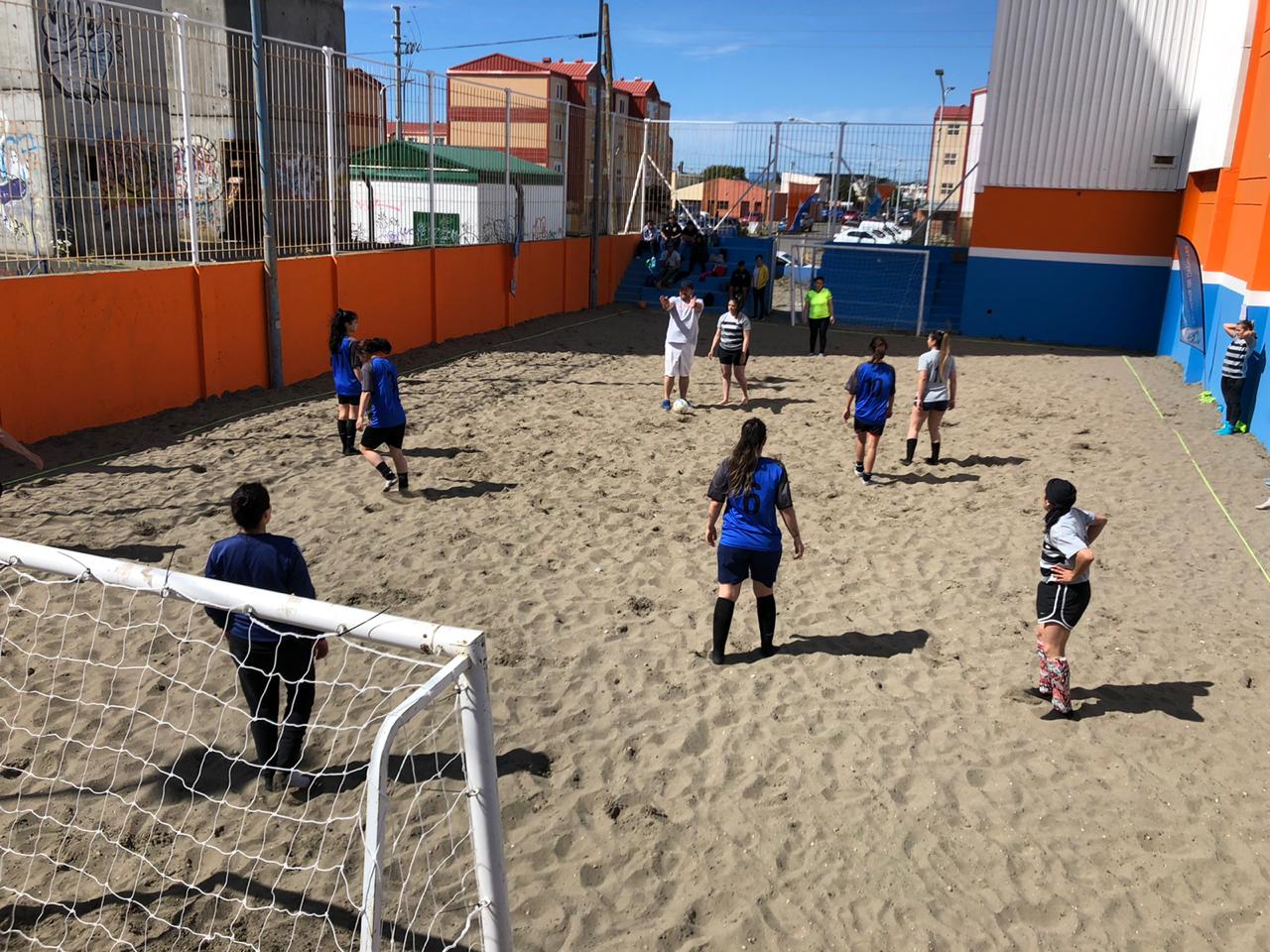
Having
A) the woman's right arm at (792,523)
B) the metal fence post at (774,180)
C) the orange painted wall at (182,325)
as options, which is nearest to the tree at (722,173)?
the metal fence post at (774,180)

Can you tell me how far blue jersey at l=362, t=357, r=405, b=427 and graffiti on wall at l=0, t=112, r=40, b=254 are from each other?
4060 millimetres

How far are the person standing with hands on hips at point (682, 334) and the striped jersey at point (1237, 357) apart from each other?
6.65m

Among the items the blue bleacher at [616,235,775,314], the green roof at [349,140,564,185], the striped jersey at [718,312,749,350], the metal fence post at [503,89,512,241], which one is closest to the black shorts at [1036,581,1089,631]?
the striped jersey at [718,312,749,350]

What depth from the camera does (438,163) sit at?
54.5ft

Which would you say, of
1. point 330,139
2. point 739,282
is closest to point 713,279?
point 739,282

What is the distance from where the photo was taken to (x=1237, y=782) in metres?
5.05

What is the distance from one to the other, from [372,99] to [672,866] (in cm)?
1343

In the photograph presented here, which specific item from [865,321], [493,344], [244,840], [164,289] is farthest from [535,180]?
[244,840]

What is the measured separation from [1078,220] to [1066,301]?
5.59ft

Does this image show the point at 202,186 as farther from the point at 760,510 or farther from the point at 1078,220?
the point at 1078,220

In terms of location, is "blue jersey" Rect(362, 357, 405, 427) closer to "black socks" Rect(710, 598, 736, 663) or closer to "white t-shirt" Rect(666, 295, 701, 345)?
"black socks" Rect(710, 598, 736, 663)

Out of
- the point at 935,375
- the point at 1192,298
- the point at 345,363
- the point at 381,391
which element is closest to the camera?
the point at 381,391

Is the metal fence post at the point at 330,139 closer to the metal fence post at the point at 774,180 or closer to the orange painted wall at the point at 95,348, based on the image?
the orange painted wall at the point at 95,348

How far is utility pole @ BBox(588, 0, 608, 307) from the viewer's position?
21.5 metres
